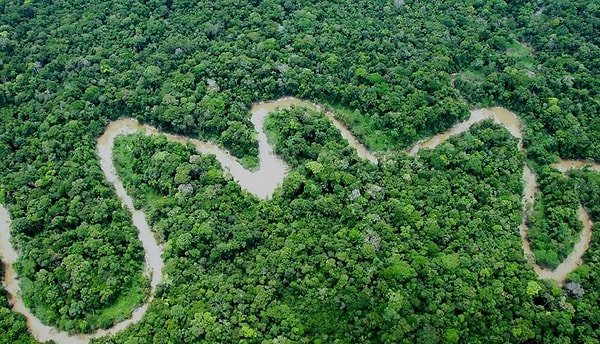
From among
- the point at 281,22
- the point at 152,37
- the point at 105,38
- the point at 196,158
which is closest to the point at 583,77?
the point at 281,22

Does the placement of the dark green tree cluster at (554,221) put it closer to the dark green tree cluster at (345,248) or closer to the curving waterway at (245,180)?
the curving waterway at (245,180)

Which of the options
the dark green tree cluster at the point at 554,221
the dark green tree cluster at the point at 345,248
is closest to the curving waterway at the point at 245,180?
the dark green tree cluster at the point at 554,221

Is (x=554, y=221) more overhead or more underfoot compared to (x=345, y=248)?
more underfoot

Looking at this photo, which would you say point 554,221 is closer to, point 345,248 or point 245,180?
point 345,248

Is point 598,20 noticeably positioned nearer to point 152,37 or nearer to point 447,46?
point 447,46

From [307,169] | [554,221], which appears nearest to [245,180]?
[307,169]

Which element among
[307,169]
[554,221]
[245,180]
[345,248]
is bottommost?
[554,221]
